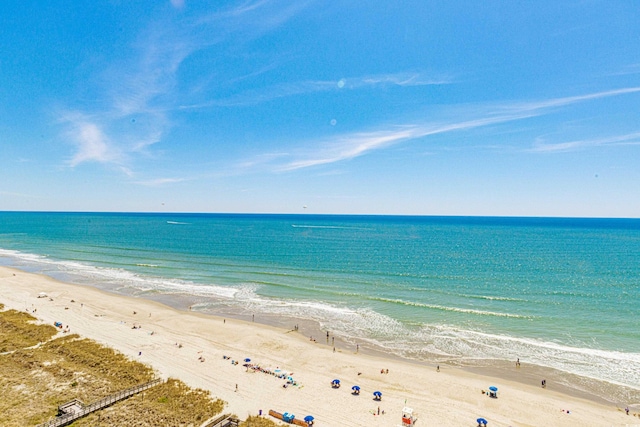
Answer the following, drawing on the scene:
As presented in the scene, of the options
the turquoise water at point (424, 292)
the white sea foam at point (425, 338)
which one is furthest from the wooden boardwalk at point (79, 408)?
the white sea foam at point (425, 338)

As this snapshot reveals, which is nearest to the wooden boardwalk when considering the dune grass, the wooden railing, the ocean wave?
the dune grass

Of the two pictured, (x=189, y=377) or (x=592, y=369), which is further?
(x=592, y=369)

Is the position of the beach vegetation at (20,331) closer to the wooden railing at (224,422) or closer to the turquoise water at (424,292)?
the turquoise water at (424,292)

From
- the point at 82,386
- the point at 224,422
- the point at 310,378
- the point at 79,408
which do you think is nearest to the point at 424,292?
the point at 310,378

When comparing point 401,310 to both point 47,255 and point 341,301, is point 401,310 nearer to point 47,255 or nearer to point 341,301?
point 341,301

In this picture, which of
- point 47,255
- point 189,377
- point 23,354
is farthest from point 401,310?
point 47,255
